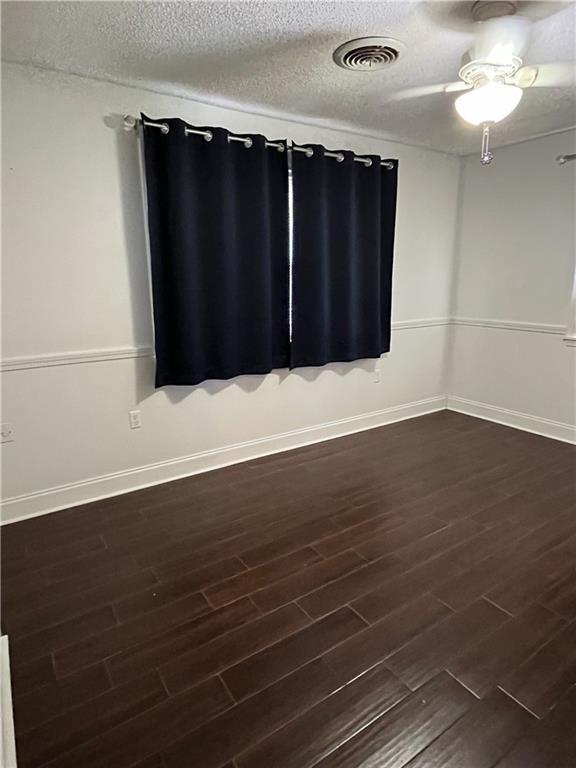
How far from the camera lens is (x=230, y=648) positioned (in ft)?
5.59

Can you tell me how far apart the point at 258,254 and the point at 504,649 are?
245 cm

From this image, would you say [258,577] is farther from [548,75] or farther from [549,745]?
[548,75]

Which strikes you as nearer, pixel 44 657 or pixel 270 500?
pixel 44 657

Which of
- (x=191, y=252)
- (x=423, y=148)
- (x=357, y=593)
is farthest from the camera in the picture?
(x=423, y=148)

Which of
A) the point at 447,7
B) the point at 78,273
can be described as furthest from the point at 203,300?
the point at 447,7

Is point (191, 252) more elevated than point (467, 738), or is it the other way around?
point (191, 252)

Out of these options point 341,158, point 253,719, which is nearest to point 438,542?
point 253,719

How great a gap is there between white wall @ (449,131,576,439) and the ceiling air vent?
79.8 inches

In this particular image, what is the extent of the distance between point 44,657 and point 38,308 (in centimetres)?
167

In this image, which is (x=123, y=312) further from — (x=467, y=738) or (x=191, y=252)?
(x=467, y=738)

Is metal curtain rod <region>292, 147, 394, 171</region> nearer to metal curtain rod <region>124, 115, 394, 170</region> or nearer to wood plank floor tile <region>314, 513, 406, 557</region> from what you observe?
metal curtain rod <region>124, 115, 394, 170</region>

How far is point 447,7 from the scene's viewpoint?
68.3 inches

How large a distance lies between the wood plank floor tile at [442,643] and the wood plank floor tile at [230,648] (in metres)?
0.40

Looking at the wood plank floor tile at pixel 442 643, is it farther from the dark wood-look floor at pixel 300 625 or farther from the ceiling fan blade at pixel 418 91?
the ceiling fan blade at pixel 418 91
